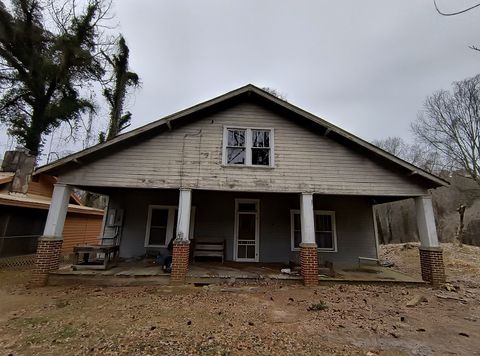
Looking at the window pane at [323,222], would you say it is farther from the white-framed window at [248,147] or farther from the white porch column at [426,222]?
the white-framed window at [248,147]

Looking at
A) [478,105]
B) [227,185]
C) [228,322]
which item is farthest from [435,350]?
[478,105]

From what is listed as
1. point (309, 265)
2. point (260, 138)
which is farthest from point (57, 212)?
point (309, 265)

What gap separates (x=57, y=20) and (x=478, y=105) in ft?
118

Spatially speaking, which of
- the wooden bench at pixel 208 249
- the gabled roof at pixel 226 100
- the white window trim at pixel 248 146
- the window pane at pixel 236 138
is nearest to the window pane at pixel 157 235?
the wooden bench at pixel 208 249

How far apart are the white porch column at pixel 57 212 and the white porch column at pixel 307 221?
7.50 meters

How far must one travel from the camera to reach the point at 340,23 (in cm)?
966

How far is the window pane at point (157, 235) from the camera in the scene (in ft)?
36.3

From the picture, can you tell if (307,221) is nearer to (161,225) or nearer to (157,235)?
(161,225)

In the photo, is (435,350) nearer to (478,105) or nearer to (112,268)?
(112,268)

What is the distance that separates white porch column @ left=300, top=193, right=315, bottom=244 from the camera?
8336 millimetres

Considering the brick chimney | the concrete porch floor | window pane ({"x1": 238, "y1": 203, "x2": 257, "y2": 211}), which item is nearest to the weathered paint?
window pane ({"x1": 238, "y1": 203, "x2": 257, "y2": 211})

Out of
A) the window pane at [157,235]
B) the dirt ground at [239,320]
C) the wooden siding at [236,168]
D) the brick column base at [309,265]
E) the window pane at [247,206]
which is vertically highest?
the wooden siding at [236,168]

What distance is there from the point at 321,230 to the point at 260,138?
195 inches

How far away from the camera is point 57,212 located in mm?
8109
